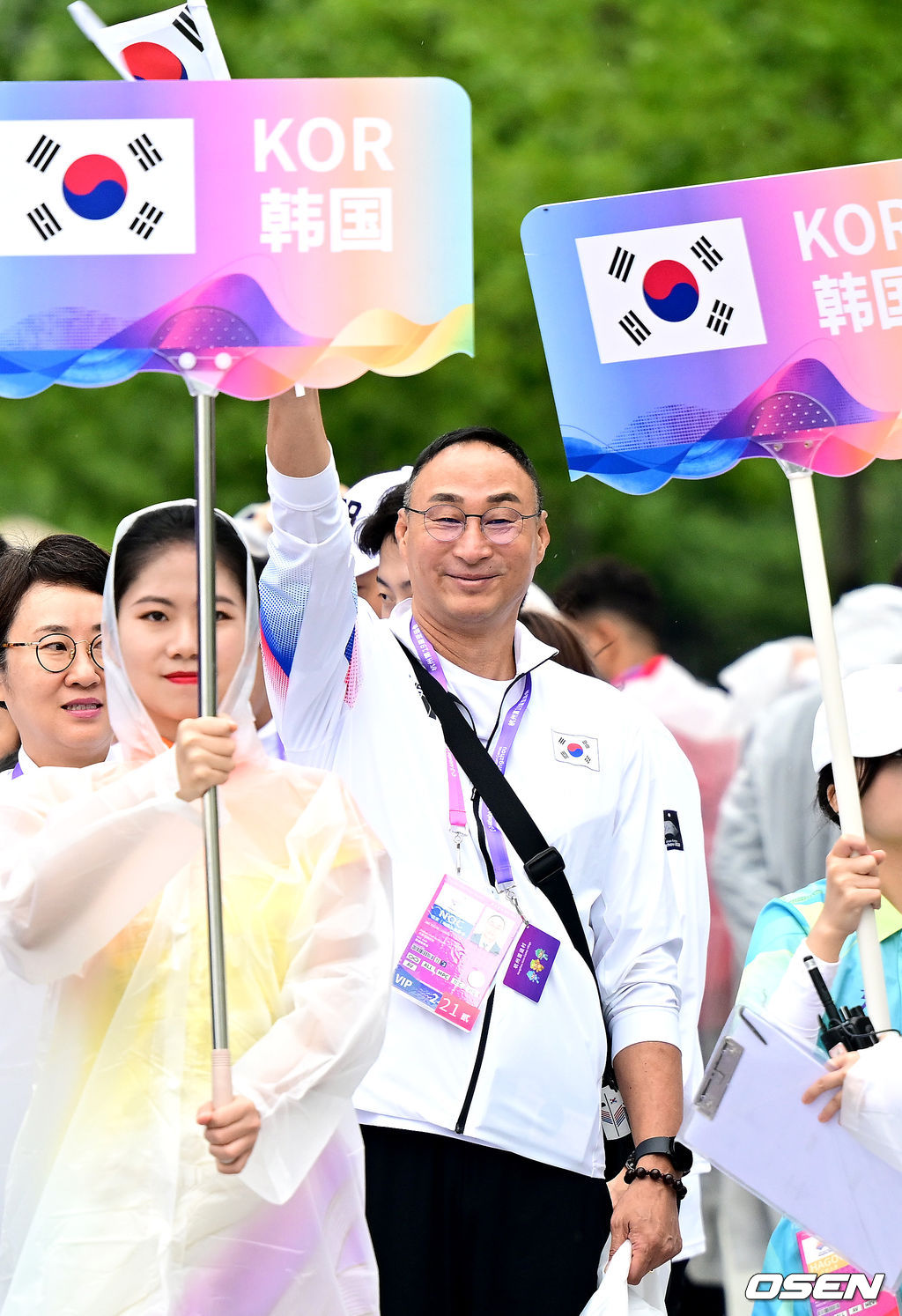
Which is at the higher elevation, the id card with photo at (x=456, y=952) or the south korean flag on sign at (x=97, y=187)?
the south korean flag on sign at (x=97, y=187)

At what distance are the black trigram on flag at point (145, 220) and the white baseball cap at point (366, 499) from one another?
5.29 feet

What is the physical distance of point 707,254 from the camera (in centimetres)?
372

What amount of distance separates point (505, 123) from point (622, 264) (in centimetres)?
704

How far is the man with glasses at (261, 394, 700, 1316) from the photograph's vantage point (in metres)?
3.60

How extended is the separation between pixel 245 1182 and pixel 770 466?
9.37 meters

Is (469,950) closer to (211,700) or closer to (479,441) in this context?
(211,700)

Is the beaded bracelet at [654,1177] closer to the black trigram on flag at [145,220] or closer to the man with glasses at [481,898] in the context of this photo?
the man with glasses at [481,898]

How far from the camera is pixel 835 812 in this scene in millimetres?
3939

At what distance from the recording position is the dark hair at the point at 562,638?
5109 mm

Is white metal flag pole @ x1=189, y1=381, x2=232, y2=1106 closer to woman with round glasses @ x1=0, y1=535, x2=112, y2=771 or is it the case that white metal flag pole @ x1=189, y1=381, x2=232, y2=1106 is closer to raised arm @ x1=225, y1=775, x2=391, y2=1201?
raised arm @ x1=225, y1=775, x2=391, y2=1201

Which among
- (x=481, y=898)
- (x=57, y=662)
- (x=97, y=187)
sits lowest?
(x=481, y=898)

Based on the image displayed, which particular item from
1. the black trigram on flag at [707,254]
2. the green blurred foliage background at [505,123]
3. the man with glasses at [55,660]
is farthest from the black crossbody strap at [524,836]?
the green blurred foliage background at [505,123]

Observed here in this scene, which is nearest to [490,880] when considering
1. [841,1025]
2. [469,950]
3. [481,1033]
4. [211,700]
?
[469,950]

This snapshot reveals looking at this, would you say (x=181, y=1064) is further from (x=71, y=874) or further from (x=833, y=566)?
(x=833, y=566)
